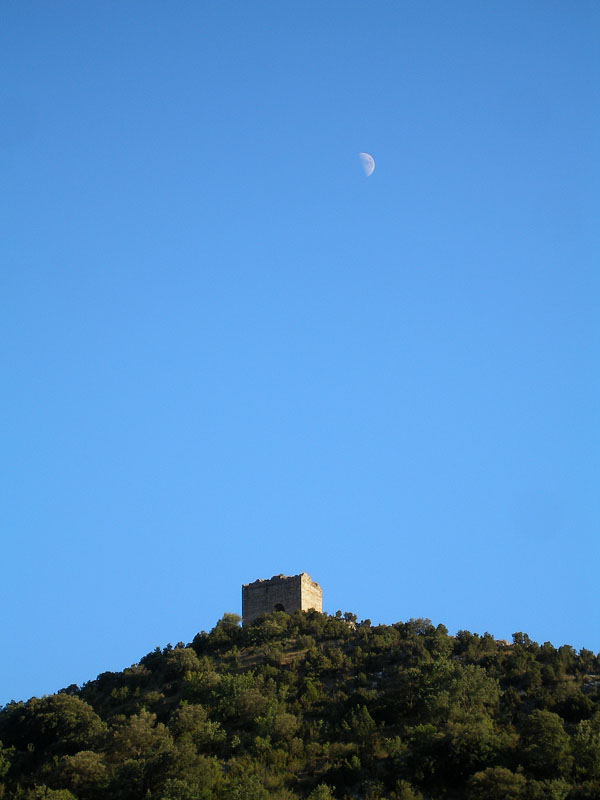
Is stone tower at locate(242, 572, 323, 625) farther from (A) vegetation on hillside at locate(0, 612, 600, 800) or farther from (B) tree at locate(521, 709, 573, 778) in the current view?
(B) tree at locate(521, 709, 573, 778)

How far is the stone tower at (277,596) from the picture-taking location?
60.7 m

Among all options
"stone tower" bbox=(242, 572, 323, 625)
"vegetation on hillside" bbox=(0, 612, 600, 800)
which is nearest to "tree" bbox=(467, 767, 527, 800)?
"vegetation on hillside" bbox=(0, 612, 600, 800)

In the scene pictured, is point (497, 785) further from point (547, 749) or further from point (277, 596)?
point (277, 596)

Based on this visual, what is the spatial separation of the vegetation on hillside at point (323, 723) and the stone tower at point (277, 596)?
4.54m

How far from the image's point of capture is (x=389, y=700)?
143ft

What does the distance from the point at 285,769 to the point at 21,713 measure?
16001 mm

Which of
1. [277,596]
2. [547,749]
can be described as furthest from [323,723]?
[277,596]

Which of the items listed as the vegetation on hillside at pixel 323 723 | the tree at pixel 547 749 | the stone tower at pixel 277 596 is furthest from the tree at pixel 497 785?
the stone tower at pixel 277 596

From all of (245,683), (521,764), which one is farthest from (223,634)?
(521,764)

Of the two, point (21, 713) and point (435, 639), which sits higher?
point (435, 639)

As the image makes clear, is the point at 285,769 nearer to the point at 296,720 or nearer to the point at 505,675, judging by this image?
the point at 296,720

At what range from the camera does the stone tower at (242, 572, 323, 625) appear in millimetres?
60719

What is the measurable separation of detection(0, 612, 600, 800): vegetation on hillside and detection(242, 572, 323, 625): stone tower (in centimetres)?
454

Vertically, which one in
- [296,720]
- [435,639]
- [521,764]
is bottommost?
[521,764]
